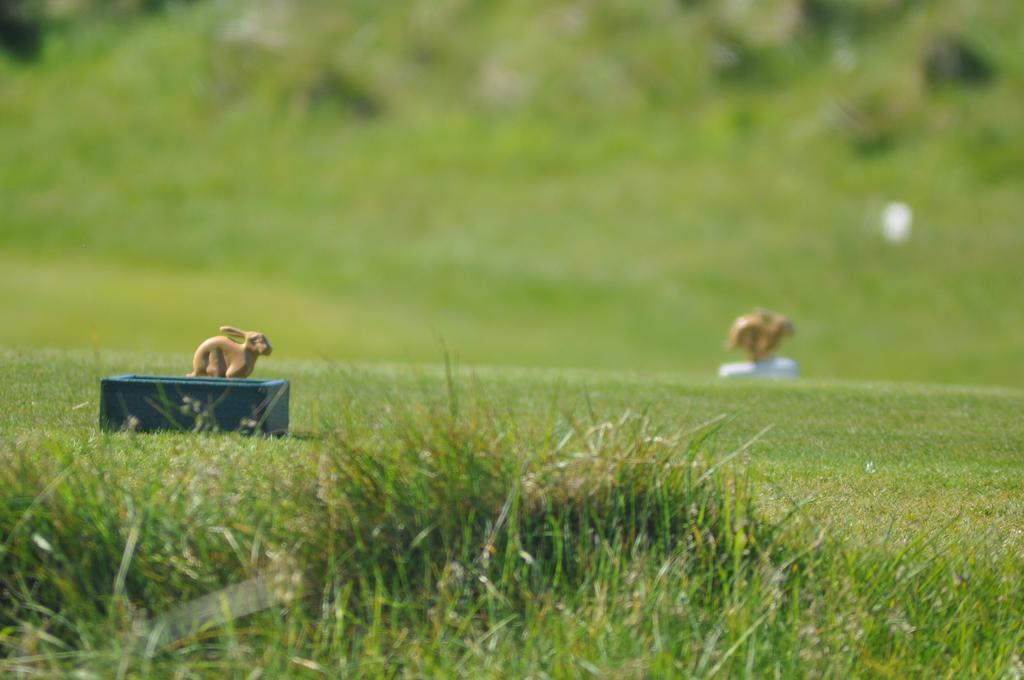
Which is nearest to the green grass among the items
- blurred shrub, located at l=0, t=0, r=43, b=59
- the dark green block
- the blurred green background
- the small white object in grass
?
the dark green block

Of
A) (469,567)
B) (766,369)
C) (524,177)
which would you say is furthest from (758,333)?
(524,177)

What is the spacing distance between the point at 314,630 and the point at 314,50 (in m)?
22.5

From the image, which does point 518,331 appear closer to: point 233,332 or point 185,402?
point 233,332

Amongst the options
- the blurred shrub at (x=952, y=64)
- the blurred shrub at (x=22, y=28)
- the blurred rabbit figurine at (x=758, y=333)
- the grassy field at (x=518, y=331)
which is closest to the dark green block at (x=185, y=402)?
the grassy field at (x=518, y=331)

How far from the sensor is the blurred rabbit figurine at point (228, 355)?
8352 mm

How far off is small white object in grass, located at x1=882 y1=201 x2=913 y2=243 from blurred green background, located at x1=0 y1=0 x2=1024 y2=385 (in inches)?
6.2

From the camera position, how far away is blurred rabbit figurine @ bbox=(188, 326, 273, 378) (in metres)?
8.35

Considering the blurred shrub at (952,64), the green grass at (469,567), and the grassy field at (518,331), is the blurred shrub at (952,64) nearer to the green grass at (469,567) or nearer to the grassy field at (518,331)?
the grassy field at (518,331)

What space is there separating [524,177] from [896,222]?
6.24 m

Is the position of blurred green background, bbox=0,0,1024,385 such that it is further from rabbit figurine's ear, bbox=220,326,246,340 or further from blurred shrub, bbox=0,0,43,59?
rabbit figurine's ear, bbox=220,326,246,340

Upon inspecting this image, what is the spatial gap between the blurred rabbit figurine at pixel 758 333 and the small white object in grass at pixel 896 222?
9230 mm

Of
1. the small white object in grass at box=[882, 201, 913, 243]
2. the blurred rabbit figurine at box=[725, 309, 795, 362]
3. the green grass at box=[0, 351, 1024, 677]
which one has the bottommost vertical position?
the green grass at box=[0, 351, 1024, 677]

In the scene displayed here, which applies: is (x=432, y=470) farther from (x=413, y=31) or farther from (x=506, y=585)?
(x=413, y=31)

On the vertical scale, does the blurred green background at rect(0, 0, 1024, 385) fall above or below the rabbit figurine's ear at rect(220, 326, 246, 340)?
above
